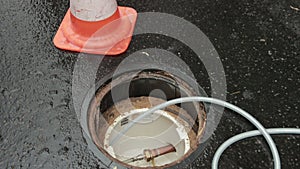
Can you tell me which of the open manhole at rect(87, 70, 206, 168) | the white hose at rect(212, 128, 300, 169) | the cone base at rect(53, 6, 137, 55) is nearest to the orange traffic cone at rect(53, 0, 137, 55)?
the cone base at rect(53, 6, 137, 55)

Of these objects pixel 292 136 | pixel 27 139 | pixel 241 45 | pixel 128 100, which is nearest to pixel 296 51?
pixel 241 45

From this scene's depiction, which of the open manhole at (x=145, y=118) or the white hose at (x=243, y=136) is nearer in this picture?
the white hose at (x=243, y=136)

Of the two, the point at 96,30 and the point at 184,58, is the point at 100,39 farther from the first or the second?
the point at 184,58

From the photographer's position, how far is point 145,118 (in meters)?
1.71

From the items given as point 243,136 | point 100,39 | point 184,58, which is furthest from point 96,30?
point 243,136

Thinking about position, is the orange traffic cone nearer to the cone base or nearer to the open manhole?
the cone base

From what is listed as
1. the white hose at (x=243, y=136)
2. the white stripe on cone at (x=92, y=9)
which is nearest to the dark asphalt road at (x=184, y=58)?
the white hose at (x=243, y=136)

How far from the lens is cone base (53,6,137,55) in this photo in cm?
159

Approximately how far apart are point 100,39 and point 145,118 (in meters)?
0.40

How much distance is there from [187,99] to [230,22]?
489 millimetres

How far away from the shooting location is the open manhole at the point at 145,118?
59.5 inches

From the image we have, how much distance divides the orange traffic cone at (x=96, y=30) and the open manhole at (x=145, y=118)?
0.52 ft

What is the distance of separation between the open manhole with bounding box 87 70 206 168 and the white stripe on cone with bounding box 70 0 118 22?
0.26 m

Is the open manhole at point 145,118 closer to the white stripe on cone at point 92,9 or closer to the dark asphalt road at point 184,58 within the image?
the dark asphalt road at point 184,58
